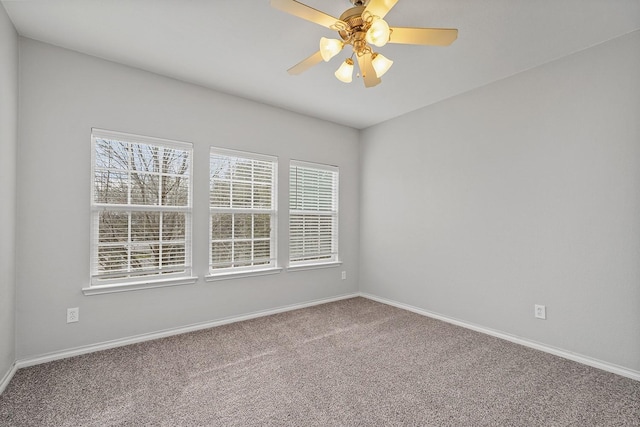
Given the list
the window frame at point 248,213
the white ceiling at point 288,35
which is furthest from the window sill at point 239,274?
the white ceiling at point 288,35

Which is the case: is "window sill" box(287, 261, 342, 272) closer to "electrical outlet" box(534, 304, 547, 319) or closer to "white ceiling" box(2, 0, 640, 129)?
"white ceiling" box(2, 0, 640, 129)

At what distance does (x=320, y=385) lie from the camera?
2211 millimetres

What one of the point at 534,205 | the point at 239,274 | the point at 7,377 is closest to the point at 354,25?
the point at 534,205

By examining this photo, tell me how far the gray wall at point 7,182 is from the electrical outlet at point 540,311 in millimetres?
4312

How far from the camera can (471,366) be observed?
2.50 m

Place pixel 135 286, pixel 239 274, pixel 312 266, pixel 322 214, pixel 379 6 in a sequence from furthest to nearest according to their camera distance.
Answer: pixel 322 214, pixel 312 266, pixel 239 274, pixel 135 286, pixel 379 6

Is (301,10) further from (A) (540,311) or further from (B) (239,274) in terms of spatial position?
(A) (540,311)

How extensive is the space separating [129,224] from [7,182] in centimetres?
90

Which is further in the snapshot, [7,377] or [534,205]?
[534,205]

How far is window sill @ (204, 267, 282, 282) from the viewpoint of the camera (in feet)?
11.1

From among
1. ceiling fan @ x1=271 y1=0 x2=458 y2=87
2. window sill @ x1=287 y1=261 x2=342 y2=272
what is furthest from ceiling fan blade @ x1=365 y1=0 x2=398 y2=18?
window sill @ x1=287 y1=261 x2=342 y2=272

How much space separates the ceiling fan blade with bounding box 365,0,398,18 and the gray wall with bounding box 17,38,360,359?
2.31 meters

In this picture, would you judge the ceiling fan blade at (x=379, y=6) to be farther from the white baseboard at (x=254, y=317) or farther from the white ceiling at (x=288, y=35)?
the white baseboard at (x=254, y=317)

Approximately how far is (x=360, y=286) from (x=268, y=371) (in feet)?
8.60
